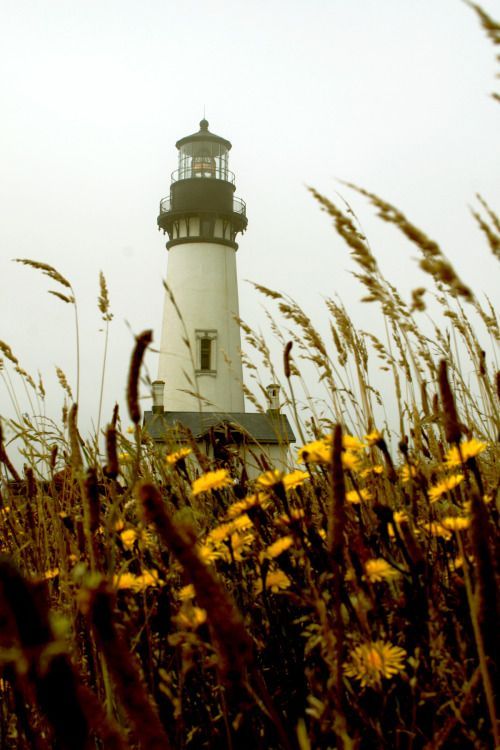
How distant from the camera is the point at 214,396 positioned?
24031mm

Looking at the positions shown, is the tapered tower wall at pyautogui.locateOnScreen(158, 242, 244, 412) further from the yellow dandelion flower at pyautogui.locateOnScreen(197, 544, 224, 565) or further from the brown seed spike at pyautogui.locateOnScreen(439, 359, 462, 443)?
the brown seed spike at pyautogui.locateOnScreen(439, 359, 462, 443)

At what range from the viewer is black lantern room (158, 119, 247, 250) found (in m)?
25.1

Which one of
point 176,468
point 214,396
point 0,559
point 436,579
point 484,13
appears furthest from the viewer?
point 214,396

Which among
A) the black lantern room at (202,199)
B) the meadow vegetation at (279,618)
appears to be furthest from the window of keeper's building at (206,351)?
the meadow vegetation at (279,618)

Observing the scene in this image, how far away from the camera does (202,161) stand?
2603 centimetres

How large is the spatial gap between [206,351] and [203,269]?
2904mm

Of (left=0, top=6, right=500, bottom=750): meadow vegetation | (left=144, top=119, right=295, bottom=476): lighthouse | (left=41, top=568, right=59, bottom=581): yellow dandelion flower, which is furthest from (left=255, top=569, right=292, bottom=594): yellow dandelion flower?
(left=144, top=119, right=295, bottom=476): lighthouse

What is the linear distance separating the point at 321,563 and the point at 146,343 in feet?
2.69

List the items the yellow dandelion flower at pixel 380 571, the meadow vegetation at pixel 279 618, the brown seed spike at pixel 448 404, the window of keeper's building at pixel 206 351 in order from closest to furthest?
1. the meadow vegetation at pixel 279 618
2. the brown seed spike at pixel 448 404
3. the yellow dandelion flower at pixel 380 571
4. the window of keeper's building at pixel 206 351

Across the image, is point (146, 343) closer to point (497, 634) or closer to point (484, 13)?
point (497, 634)

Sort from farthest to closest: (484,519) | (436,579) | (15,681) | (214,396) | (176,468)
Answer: (214,396), (176,468), (436,579), (15,681), (484,519)

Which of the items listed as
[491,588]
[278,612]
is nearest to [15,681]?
[491,588]

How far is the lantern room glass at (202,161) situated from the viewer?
2598 cm

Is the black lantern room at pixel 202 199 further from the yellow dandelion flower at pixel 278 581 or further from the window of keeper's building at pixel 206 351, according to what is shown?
the yellow dandelion flower at pixel 278 581
